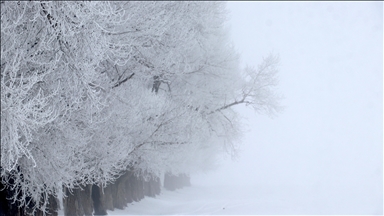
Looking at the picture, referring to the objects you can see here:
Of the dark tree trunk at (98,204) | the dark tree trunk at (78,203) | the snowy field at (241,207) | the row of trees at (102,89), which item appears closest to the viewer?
the row of trees at (102,89)

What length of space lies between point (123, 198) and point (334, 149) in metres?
152

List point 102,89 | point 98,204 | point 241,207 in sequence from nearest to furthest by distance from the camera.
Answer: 1. point 102,89
2. point 98,204
3. point 241,207

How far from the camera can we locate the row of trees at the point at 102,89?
7.98 metres

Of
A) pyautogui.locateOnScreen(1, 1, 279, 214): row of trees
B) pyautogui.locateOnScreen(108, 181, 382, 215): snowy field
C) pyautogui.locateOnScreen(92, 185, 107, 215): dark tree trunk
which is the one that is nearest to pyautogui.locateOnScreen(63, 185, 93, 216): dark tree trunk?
pyautogui.locateOnScreen(1, 1, 279, 214): row of trees

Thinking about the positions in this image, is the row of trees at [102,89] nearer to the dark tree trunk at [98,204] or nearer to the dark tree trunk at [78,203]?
the dark tree trunk at [78,203]

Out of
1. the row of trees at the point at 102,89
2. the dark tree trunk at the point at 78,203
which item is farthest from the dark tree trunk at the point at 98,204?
the row of trees at the point at 102,89

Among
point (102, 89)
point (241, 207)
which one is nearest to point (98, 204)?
point (102, 89)

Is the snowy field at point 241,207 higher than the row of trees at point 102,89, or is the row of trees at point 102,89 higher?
the row of trees at point 102,89

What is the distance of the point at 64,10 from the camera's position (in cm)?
781

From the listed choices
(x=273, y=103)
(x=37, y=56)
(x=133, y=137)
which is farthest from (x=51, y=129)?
(x=273, y=103)

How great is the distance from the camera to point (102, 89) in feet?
44.0

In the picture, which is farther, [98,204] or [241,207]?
[241,207]

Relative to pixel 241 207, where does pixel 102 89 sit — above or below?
above

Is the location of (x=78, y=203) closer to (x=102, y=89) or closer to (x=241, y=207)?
(x=102, y=89)
